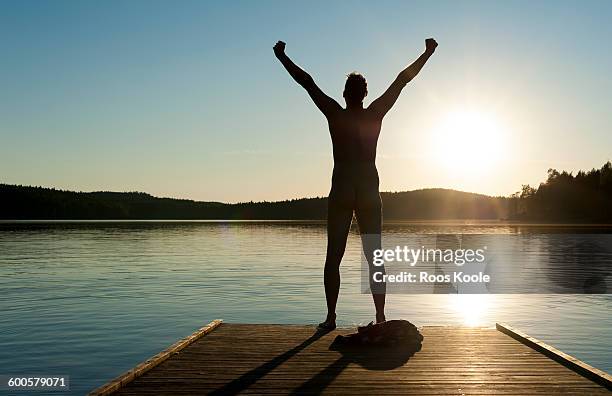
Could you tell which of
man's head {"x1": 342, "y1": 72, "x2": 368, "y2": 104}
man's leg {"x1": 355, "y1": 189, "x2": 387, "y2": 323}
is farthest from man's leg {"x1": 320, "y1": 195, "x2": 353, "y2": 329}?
man's head {"x1": 342, "y1": 72, "x2": 368, "y2": 104}

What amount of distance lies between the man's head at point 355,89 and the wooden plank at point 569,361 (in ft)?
14.1

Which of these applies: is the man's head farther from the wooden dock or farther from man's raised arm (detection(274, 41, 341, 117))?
the wooden dock

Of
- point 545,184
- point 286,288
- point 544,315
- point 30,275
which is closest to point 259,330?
point 544,315

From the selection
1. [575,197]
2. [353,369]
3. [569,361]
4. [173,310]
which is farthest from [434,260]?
[575,197]

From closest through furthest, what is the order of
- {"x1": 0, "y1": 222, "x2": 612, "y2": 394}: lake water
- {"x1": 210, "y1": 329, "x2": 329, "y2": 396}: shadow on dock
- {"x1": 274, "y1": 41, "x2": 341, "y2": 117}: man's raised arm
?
{"x1": 210, "y1": 329, "x2": 329, "y2": 396}: shadow on dock → {"x1": 274, "y1": 41, "x2": 341, "y2": 117}: man's raised arm → {"x1": 0, "y1": 222, "x2": 612, "y2": 394}: lake water

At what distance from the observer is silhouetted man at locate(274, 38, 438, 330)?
32.7 feet

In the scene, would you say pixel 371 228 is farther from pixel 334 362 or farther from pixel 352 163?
pixel 334 362

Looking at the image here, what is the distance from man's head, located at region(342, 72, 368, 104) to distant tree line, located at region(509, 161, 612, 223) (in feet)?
464

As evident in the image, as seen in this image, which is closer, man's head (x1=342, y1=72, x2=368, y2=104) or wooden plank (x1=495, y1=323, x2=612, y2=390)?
wooden plank (x1=495, y1=323, x2=612, y2=390)

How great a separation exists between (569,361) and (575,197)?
Answer: 6009 inches

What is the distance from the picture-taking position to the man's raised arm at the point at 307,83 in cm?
1004

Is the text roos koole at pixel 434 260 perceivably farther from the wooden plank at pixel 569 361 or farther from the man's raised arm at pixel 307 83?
the man's raised arm at pixel 307 83

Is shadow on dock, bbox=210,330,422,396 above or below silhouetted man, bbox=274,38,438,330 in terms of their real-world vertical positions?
below

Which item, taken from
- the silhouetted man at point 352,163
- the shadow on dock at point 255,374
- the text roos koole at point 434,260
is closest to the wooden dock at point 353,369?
the shadow on dock at point 255,374
